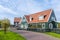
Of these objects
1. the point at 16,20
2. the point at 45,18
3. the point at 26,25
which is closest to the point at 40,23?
the point at 45,18

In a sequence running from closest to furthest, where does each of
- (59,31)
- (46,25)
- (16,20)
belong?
(59,31) → (46,25) → (16,20)

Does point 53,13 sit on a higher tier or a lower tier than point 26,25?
higher

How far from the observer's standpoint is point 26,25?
64.0 meters

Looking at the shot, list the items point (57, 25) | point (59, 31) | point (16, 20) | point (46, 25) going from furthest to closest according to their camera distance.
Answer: point (16, 20) → point (57, 25) → point (46, 25) → point (59, 31)

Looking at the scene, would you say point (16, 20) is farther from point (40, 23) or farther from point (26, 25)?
point (40, 23)

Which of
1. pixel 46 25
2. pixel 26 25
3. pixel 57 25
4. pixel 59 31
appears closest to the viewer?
pixel 59 31

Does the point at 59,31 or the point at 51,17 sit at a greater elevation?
the point at 51,17

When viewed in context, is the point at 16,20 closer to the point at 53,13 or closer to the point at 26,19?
the point at 26,19

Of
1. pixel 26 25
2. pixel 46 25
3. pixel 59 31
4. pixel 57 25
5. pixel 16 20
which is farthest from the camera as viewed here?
pixel 16 20

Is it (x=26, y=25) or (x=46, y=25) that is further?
(x=26, y=25)

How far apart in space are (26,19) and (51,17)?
1580cm

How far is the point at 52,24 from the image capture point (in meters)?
52.2

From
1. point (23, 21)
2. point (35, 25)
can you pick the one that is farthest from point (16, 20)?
point (35, 25)

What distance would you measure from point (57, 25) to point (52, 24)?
302 centimetres
